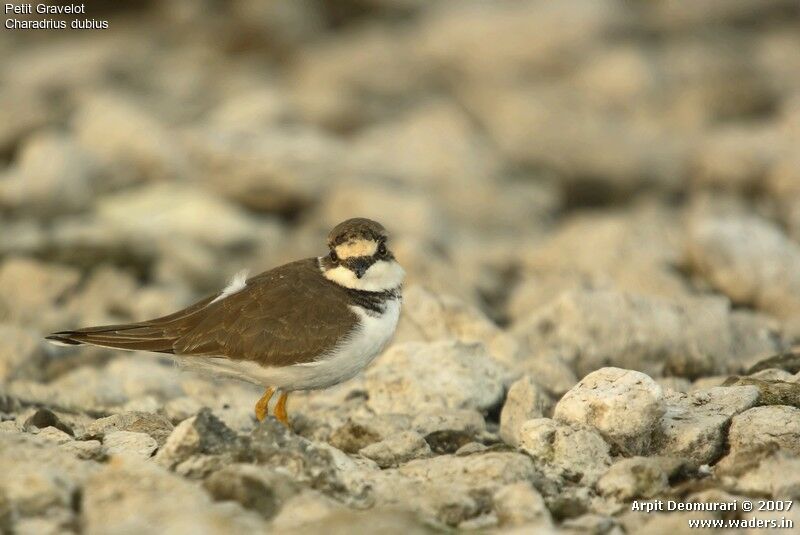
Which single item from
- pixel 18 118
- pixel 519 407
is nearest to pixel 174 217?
pixel 18 118

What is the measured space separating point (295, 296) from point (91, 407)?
2.04 meters

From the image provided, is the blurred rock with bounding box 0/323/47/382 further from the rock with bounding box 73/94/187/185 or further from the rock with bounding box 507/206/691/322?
the rock with bounding box 73/94/187/185

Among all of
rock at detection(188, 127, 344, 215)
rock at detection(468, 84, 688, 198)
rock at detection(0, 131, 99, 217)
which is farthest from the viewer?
rock at detection(468, 84, 688, 198)

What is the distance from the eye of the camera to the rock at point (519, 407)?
7.88 meters

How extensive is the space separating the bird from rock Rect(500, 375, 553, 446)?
0.94 m

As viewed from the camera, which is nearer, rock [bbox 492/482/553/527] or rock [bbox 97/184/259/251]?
rock [bbox 492/482/553/527]

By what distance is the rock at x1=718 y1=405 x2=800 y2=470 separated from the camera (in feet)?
22.1

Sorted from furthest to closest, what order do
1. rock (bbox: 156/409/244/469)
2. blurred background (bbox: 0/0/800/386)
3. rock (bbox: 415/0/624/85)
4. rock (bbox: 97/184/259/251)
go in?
rock (bbox: 415/0/624/85), rock (bbox: 97/184/259/251), blurred background (bbox: 0/0/800/386), rock (bbox: 156/409/244/469)

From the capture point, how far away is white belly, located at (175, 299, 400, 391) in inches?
305

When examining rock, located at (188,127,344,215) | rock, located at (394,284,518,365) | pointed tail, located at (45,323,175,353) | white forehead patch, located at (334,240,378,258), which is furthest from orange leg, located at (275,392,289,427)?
rock, located at (188,127,344,215)

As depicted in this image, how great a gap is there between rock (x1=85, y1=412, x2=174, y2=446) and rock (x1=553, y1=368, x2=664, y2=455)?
2.54 m

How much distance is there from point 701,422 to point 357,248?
8.27 feet

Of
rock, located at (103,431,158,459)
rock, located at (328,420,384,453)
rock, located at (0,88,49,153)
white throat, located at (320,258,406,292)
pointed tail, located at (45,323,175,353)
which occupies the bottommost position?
rock, located at (328,420,384,453)

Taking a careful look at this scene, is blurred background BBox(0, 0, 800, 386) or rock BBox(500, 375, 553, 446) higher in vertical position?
blurred background BBox(0, 0, 800, 386)
